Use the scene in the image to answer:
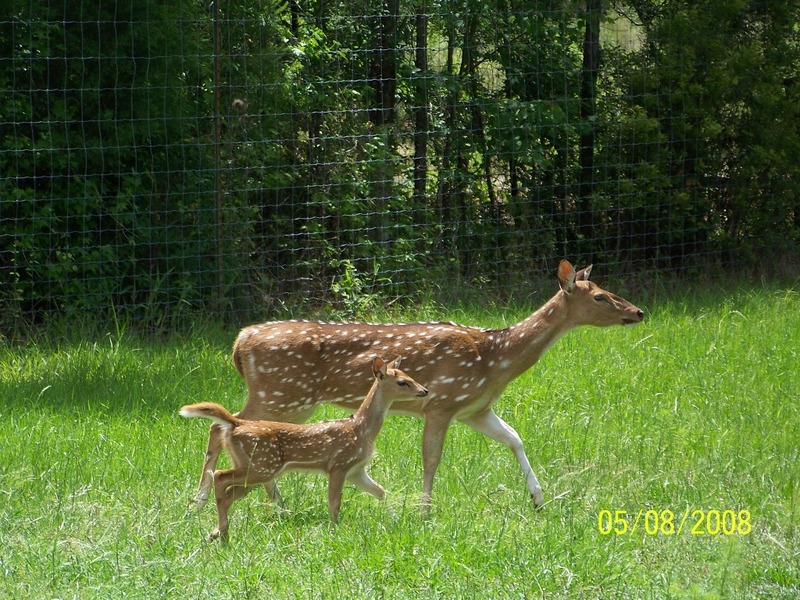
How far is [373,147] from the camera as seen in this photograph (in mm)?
12328

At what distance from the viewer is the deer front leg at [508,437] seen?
7.06 metres

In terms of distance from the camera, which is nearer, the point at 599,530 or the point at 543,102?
the point at 599,530

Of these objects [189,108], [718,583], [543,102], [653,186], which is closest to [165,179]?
[189,108]

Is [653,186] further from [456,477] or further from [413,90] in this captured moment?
[456,477]

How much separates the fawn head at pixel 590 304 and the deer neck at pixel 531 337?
0.17 ft

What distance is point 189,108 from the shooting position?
11.4 m

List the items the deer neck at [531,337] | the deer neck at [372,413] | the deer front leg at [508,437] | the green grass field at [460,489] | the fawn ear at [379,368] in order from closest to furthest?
the green grass field at [460,489]
the deer neck at [372,413]
the fawn ear at [379,368]
the deer front leg at [508,437]
the deer neck at [531,337]

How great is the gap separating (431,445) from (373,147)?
563 cm

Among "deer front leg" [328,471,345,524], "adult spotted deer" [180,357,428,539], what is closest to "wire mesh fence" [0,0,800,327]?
"adult spotted deer" [180,357,428,539]

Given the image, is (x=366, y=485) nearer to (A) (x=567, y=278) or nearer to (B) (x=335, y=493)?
(B) (x=335, y=493)

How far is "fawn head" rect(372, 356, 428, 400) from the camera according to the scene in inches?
271

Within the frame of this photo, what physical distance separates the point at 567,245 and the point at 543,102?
1.53 meters
